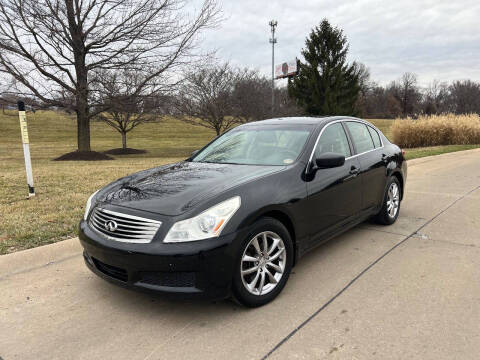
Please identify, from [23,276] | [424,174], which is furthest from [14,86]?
[424,174]

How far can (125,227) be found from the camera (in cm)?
269

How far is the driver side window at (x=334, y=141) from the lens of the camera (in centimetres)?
377

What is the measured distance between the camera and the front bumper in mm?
2465

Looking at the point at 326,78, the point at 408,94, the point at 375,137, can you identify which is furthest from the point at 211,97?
the point at 408,94

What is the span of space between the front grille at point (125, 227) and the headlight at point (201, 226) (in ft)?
0.47

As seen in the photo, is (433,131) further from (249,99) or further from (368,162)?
(368,162)

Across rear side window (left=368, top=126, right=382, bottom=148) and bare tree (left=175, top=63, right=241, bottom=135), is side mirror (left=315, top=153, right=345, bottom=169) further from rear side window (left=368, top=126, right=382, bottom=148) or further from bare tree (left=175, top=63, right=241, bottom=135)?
bare tree (left=175, top=63, right=241, bottom=135)

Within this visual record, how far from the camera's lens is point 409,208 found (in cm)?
597

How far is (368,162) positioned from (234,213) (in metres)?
2.39

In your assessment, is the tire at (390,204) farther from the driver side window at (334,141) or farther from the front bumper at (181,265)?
the front bumper at (181,265)

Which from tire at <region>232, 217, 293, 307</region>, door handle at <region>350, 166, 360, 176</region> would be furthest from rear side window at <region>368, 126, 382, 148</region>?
tire at <region>232, 217, 293, 307</region>

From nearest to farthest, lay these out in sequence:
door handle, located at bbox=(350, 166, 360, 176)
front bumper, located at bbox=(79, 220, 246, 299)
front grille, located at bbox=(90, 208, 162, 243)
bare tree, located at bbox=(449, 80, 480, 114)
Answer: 1. front bumper, located at bbox=(79, 220, 246, 299)
2. front grille, located at bbox=(90, 208, 162, 243)
3. door handle, located at bbox=(350, 166, 360, 176)
4. bare tree, located at bbox=(449, 80, 480, 114)

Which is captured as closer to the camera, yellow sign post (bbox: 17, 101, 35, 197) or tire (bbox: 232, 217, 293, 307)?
tire (bbox: 232, 217, 293, 307)

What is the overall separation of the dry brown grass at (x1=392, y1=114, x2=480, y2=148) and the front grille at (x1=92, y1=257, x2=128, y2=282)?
762 inches
